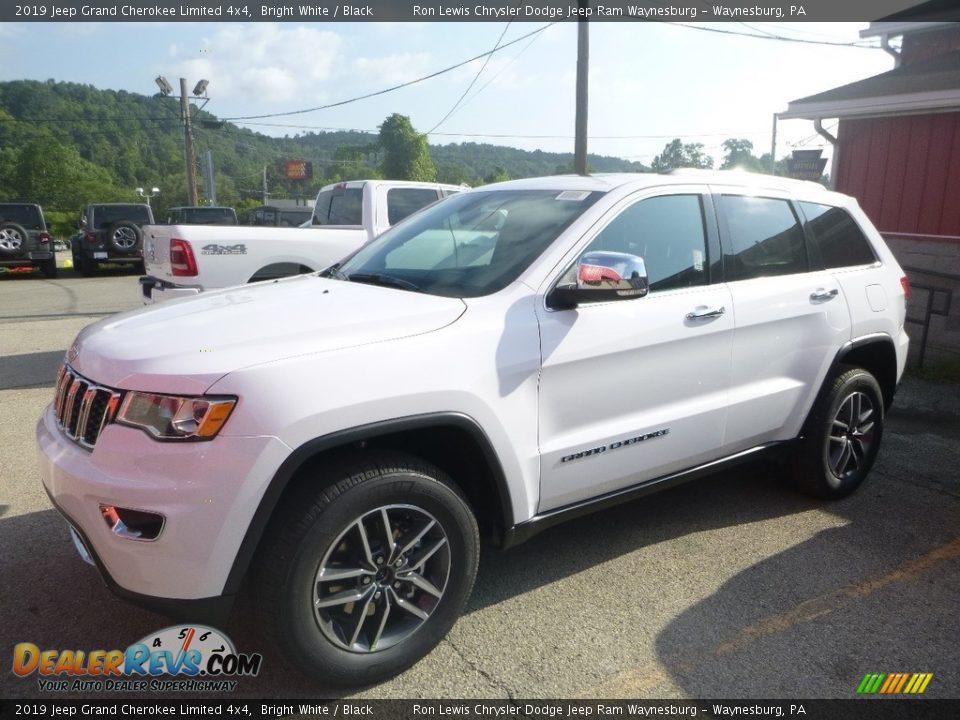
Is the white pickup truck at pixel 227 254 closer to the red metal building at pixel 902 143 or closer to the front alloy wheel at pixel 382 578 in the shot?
the front alloy wheel at pixel 382 578

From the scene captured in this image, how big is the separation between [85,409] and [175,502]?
0.57m

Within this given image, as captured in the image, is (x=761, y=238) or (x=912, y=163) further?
(x=912, y=163)

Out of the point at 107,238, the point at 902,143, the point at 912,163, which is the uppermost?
the point at 902,143

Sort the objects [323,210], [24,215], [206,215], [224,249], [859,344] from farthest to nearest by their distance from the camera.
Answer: [206,215]
[24,215]
[323,210]
[224,249]
[859,344]

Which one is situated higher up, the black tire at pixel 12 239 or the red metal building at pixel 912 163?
the red metal building at pixel 912 163

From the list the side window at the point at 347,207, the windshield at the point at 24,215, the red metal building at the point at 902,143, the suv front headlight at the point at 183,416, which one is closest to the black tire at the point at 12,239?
the windshield at the point at 24,215

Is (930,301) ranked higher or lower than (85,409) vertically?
lower

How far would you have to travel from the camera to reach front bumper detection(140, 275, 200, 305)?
23.3 ft

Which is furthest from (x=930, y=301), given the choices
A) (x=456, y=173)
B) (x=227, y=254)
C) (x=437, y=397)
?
(x=456, y=173)

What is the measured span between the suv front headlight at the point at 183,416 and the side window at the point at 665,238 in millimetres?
1756

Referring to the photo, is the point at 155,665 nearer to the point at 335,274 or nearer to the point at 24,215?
the point at 335,274

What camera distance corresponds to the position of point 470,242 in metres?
3.49

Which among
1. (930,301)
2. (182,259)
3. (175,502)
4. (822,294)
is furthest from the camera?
(930,301)

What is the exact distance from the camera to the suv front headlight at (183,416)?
2.29m
